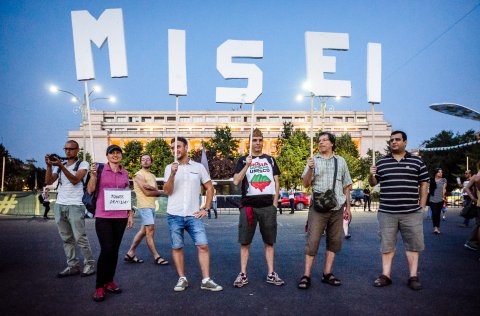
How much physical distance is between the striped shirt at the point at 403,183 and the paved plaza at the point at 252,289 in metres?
1.09

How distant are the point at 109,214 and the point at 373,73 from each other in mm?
4526

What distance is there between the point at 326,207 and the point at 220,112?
Result: 3817 inches

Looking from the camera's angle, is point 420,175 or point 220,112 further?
point 220,112

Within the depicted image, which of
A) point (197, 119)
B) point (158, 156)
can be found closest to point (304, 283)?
point (158, 156)

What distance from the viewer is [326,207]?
16.5 ft

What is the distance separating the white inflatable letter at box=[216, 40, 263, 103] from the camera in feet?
17.9

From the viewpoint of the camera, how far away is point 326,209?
505cm

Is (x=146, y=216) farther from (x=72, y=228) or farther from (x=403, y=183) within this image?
(x=403, y=183)

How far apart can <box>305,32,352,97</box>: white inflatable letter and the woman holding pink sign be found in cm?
312

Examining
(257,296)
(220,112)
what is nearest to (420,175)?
(257,296)

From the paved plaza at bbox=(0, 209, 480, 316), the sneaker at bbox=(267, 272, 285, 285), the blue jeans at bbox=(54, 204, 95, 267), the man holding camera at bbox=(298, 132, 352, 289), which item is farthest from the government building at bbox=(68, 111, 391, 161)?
the sneaker at bbox=(267, 272, 285, 285)

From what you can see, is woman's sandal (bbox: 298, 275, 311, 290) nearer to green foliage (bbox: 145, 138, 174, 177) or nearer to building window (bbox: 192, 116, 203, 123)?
green foliage (bbox: 145, 138, 174, 177)

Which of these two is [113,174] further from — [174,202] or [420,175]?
[420,175]

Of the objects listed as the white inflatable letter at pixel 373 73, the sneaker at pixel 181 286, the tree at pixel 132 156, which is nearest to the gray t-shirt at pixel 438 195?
the white inflatable letter at pixel 373 73
